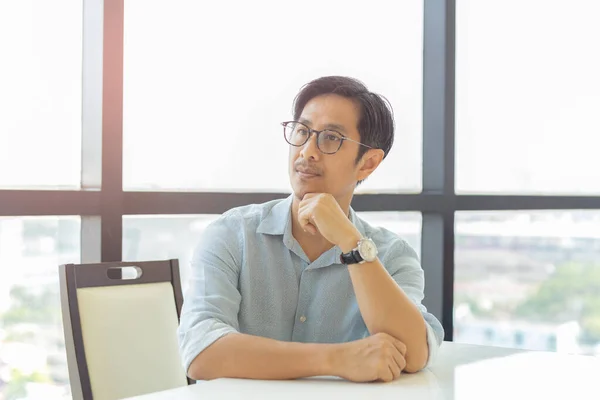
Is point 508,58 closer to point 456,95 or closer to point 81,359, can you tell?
point 456,95

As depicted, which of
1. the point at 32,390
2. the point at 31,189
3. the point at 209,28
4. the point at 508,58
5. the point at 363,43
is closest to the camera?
the point at 31,189

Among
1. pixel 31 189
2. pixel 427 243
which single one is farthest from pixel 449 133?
pixel 31 189

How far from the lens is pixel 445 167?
337cm

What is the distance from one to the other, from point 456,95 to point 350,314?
177 centimetres

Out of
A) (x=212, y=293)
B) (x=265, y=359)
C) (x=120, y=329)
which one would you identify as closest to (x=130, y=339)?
(x=120, y=329)

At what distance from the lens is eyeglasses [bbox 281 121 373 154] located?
6.61ft

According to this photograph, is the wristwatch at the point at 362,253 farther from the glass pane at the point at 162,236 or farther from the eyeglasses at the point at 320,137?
the glass pane at the point at 162,236

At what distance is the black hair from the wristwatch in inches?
12.4

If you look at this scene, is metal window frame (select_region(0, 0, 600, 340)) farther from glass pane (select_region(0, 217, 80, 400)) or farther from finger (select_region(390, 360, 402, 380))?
finger (select_region(390, 360, 402, 380))

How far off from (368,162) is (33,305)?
113 cm

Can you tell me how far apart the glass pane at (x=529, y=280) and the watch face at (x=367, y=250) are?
6.00ft

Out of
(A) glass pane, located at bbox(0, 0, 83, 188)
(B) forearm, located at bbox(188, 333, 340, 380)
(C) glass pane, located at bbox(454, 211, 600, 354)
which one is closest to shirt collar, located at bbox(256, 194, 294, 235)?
(B) forearm, located at bbox(188, 333, 340, 380)

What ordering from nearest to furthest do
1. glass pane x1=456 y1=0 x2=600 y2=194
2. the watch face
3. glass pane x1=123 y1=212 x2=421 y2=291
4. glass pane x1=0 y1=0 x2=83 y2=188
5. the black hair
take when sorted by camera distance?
the watch face
the black hair
glass pane x1=0 y1=0 x2=83 y2=188
glass pane x1=123 y1=212 x2=421 y2=291
glass pane x1=456 y1=0 x2=600 y2=194

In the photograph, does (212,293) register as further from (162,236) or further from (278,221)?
(162,236)
